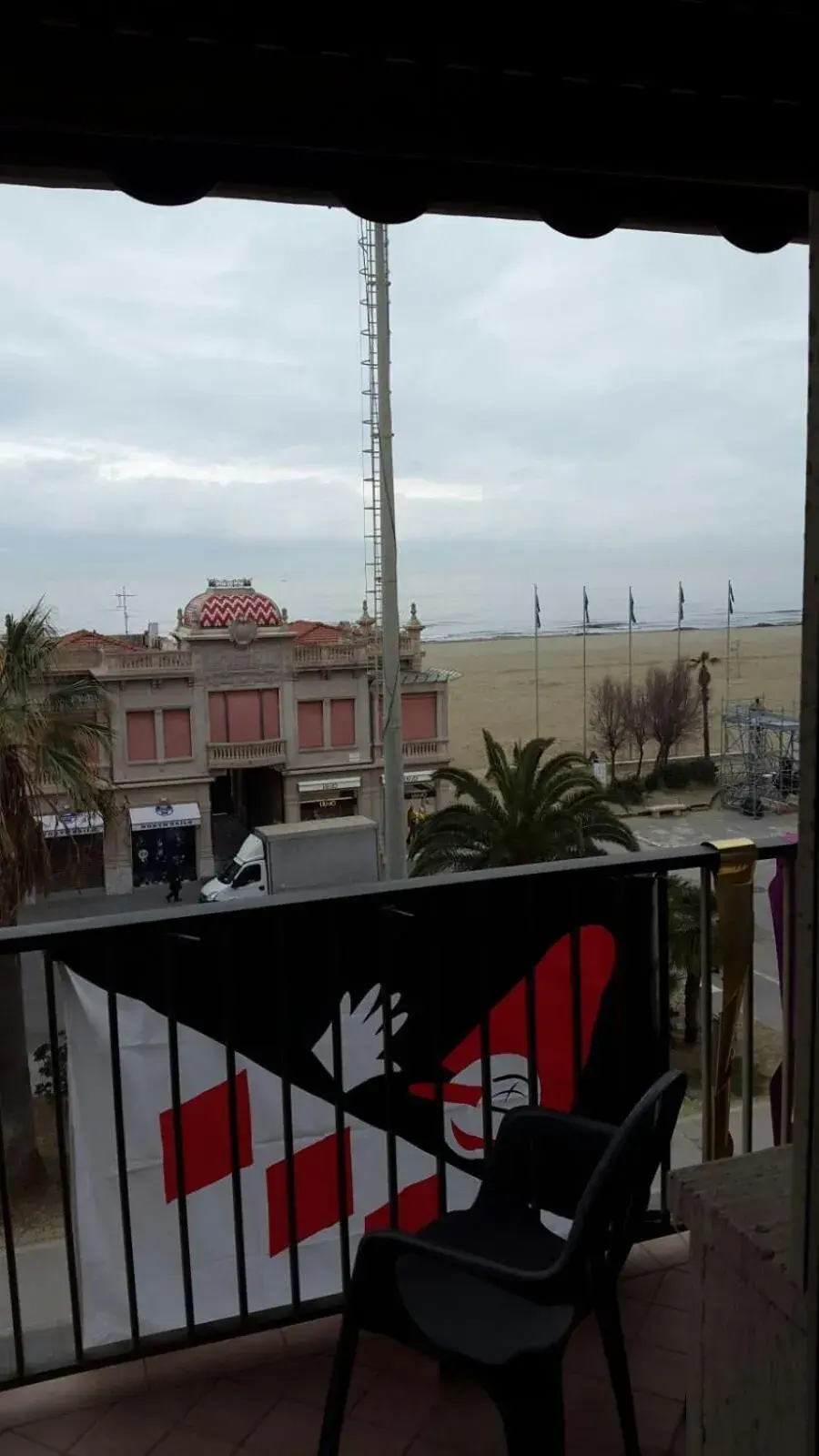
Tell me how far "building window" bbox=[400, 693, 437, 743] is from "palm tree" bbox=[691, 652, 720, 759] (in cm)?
1289

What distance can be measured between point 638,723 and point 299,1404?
1245 inches

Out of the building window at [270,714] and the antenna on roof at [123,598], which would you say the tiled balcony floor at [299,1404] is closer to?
the antenna on roof at [123,598]

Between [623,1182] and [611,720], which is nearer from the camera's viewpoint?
[623,1182]

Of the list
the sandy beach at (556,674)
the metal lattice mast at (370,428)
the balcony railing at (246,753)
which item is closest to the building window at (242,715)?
the balcony railing at (246,753)

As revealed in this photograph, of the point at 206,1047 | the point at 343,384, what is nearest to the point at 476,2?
the point at 206,1047

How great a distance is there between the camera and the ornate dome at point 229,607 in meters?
22.7

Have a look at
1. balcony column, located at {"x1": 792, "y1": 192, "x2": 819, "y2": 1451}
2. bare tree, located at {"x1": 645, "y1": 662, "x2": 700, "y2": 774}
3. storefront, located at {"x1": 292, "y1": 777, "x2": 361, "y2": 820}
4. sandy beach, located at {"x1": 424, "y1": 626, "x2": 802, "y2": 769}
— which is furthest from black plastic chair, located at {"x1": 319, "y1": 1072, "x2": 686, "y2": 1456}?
bare tree, located at {"x1": 645, "y1": 662, "x2": 700, "y2": 774}

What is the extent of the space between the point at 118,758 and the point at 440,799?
284 inches

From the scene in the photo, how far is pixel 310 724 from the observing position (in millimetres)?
23547

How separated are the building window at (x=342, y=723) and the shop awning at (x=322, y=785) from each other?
3.24 ft

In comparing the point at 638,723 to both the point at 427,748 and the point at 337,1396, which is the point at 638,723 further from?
the point at 337,1396

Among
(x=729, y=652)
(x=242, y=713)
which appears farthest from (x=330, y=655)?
(x=729, y=652)

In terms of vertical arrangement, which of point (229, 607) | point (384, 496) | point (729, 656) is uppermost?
point (384, 496)

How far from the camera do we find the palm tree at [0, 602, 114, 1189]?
10.2 m
